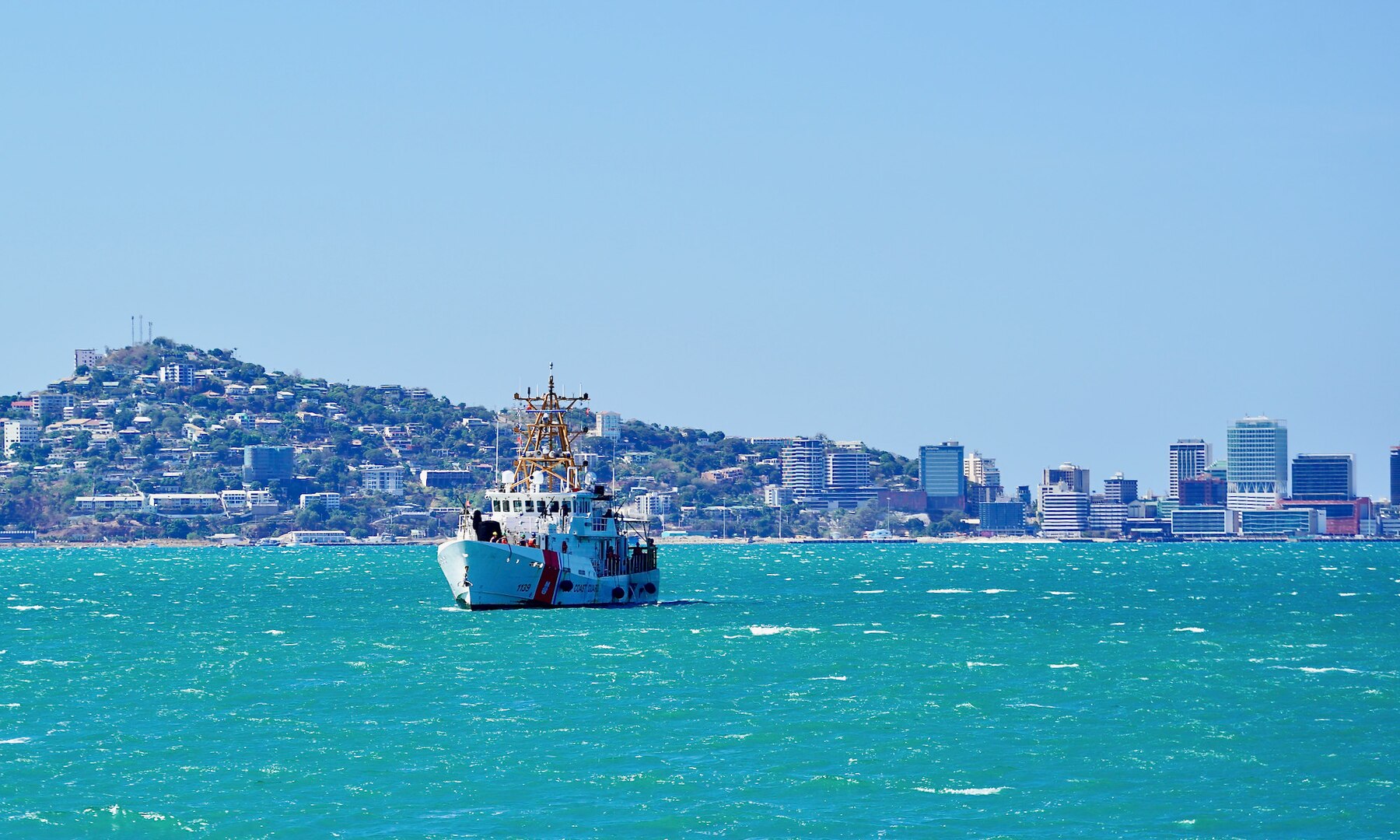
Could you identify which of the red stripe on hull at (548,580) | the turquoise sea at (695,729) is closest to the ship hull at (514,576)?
the red stripe on hull at (548,580)

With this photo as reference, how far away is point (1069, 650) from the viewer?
9750 centimetres

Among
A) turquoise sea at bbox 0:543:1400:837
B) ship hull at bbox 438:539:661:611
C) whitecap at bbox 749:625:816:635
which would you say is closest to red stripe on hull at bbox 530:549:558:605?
ship hull at bbox 438:539:661:611

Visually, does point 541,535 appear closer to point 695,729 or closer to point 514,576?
point 514,576

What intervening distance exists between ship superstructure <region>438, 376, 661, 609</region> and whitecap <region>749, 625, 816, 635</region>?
12950 millimetres

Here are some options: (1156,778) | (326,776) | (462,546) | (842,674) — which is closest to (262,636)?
(462,546)

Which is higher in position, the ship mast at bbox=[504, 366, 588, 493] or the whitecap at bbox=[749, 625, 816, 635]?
the ship mast at bbox=[504, 366, 588, 493]

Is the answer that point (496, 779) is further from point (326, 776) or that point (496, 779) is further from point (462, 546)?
point (462, 546)

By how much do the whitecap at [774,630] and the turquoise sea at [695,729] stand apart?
22cm

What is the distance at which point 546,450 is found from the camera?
12362 cm

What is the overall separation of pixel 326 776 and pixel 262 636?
2069 inches

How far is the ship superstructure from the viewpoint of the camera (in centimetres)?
11800

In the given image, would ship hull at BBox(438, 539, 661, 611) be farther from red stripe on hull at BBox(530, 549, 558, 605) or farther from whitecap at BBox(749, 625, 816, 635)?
whitecap at BBox(749, 625, 816, 635)

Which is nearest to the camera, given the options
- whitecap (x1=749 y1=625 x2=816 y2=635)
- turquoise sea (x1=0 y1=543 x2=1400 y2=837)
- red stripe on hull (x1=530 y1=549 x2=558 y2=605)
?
turquoise sea (x1=0 y1=543 x2=1400 y2=837)

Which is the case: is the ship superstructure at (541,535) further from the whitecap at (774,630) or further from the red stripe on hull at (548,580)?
the whitecap at (774,630)
